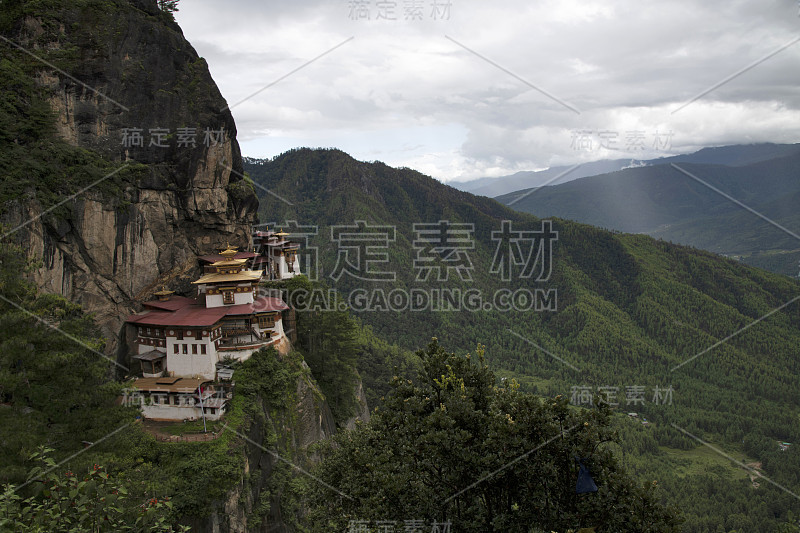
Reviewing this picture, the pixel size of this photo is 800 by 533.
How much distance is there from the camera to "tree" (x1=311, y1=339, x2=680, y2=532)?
11664 mm

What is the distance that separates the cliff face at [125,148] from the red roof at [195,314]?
73.7 inches

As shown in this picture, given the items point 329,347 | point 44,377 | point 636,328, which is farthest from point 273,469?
point 636,328

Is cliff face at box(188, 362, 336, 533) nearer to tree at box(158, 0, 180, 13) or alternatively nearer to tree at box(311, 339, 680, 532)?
tree at box(311, 339, 680, 532)

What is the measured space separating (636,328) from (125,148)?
11304cm

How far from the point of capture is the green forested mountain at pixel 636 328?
6969 cm

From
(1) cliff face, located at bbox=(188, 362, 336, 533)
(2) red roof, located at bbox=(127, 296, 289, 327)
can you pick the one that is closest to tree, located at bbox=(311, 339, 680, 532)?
(1) cliff face, located at bbox=(188, 362, 336, 533)

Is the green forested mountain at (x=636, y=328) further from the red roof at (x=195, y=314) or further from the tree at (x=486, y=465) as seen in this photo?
the red roof at (x=195, y=314)

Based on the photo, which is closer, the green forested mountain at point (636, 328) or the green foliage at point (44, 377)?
the green foliage at point (44, 377)

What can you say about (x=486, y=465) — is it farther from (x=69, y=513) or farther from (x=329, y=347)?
(x=329, y=347)

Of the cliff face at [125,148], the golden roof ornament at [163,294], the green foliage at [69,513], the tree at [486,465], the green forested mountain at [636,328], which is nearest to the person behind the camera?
the green foliage at [69,513]

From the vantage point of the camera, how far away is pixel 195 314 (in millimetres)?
26703

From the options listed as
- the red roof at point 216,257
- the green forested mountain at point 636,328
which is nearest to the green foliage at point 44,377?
the red roof at point 216,257

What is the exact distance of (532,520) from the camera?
12.0 metres

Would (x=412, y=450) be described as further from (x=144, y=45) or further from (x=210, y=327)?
(x=144, y=45)
